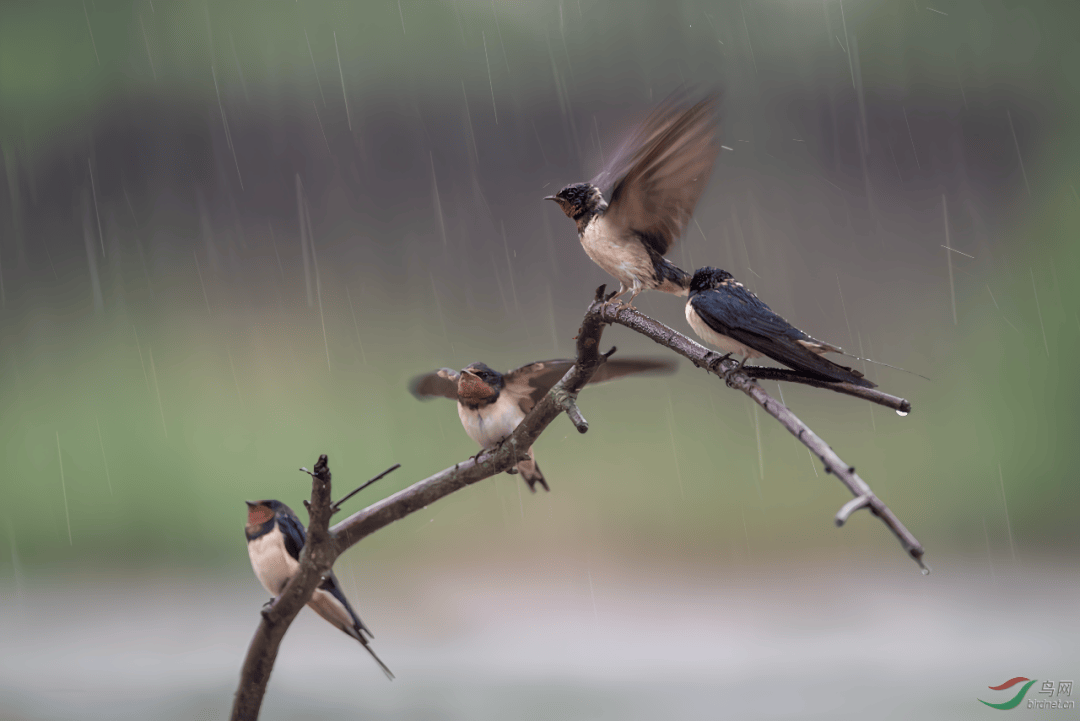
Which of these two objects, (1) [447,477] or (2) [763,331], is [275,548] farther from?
(2) [763,331]

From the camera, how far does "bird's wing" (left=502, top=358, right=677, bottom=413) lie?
749 millimetres

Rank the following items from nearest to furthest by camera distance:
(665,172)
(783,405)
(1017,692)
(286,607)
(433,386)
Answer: (783,405) < (665,172) < (286,607) < (433,386) < (1017,692)

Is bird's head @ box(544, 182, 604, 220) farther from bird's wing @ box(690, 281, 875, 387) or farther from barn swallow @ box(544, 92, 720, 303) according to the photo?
bird's wing @ box(690, 281, 875, 387)

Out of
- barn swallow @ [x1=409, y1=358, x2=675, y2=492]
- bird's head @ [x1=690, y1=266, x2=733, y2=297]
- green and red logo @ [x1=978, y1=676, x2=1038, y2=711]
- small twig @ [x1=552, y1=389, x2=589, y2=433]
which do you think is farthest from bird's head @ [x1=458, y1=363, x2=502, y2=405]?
green and red logo @ [x1=978, y1=676, x2=1038, y2=711]

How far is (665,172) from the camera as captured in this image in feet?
2.23

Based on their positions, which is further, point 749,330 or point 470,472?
point 470,472

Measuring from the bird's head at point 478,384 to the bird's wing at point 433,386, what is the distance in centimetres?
4

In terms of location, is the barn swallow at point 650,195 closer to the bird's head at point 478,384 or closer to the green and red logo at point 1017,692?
the bird's head at point 478,384

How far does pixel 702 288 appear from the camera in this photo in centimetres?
72

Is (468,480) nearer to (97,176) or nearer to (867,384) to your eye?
(867,384)

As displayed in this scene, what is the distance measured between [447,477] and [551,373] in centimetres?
18

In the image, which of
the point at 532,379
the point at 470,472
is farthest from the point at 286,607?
the point at 532,379

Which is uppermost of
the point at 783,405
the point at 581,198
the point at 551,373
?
→ the point at 581,198

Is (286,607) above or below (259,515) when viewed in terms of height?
below
